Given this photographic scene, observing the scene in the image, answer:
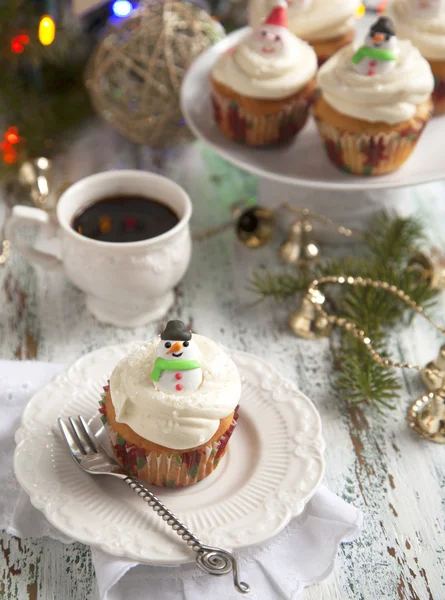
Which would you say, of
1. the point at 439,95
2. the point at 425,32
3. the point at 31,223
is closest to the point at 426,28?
the point at 425,32

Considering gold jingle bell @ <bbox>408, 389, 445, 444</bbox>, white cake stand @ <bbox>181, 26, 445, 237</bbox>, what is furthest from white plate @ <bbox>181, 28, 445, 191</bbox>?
gold jingle bell @ <bbox>408, 389, 445, 444</bbox>

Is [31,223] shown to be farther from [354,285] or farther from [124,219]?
[354,285]

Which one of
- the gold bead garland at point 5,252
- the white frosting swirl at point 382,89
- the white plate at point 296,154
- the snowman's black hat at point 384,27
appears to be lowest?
the gold bead garland at point 5,252

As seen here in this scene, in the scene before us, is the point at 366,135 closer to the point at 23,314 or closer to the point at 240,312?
the point at 240,312

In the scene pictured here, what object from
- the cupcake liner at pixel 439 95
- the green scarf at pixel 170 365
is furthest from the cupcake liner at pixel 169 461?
the cupcake liner at pixel 439 95

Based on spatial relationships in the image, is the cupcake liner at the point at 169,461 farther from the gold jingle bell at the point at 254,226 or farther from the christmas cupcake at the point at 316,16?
the christmas cupcake at the point at 316,16

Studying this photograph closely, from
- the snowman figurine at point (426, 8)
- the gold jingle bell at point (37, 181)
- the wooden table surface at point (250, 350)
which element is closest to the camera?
the wooden table surface at point (250, 350)

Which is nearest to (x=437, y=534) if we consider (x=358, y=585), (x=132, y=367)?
(x=358, y=585)
